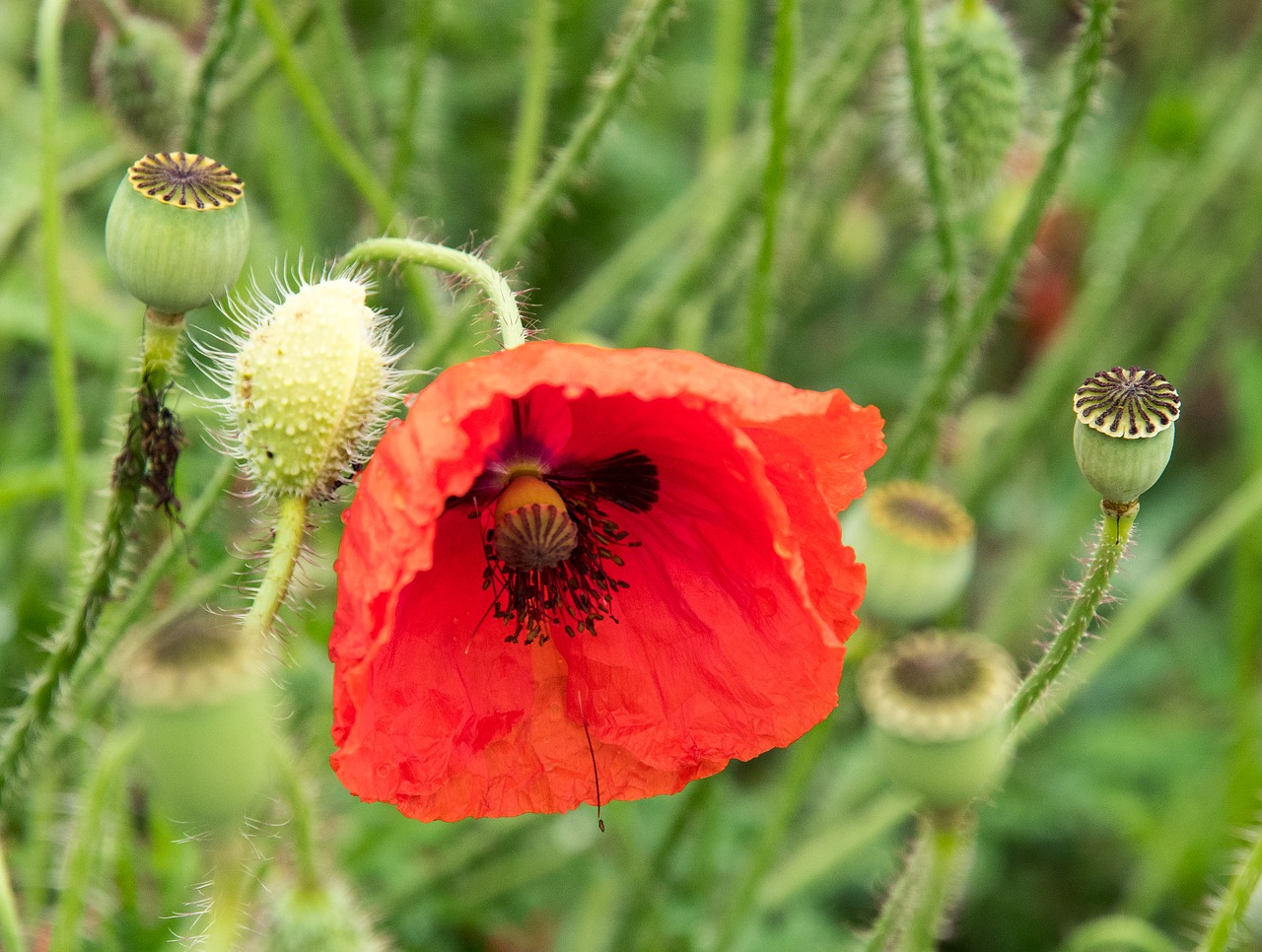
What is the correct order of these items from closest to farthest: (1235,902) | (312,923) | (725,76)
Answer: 1. (1235,902)
2. (312,923)
3. (725,76)

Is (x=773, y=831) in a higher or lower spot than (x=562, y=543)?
lower

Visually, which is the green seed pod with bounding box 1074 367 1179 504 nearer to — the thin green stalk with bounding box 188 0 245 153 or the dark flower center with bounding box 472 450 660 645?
the dark flower center with bounding box 472 450 660 645

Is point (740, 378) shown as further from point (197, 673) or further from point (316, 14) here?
point (316, 14)

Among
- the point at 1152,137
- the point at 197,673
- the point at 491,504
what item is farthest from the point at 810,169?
the point at 197,673

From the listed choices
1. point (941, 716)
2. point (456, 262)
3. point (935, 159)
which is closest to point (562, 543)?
point (456, 262)

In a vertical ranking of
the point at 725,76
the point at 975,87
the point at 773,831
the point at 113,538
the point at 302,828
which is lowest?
the point at 773,831

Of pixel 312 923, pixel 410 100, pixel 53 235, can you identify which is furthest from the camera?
pixel 410 100

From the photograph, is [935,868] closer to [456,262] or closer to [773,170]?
[456,262]
